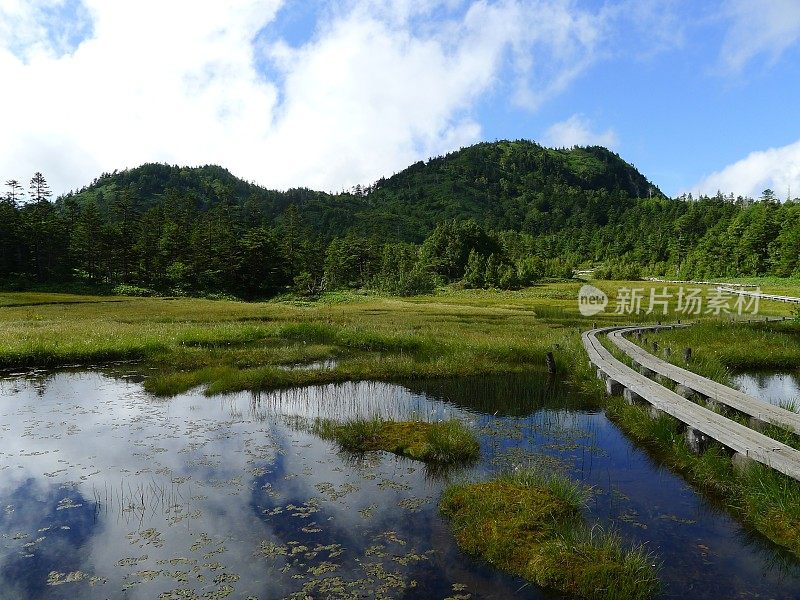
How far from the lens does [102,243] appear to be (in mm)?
79125

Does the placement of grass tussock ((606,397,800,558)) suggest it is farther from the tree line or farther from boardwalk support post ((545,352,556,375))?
the tree line

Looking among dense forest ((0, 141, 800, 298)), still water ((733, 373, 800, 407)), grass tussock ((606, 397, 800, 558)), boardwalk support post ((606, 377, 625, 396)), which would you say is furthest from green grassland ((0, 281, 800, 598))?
dense forest ((0, 141, 800, 298))

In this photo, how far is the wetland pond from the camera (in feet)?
24.7

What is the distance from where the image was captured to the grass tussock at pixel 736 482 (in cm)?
866

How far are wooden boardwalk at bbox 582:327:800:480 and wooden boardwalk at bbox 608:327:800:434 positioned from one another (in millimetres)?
804

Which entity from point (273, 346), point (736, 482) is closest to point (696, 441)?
point (736, 482)

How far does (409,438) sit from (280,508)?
15.3 ft

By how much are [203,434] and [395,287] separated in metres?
75.3

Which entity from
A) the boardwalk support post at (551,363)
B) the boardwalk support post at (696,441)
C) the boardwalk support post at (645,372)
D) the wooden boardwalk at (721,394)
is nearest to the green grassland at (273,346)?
the boardwalk support post at (551,363)

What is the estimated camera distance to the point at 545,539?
8398 mm

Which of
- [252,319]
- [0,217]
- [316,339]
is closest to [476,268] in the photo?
[252,319]

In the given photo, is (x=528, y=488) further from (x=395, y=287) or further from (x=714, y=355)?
(x=395, y=287)

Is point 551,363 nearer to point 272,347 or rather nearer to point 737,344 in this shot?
point 737,344

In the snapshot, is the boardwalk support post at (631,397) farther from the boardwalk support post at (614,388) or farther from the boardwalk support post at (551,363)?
the boardwalk support post at (551,363)
